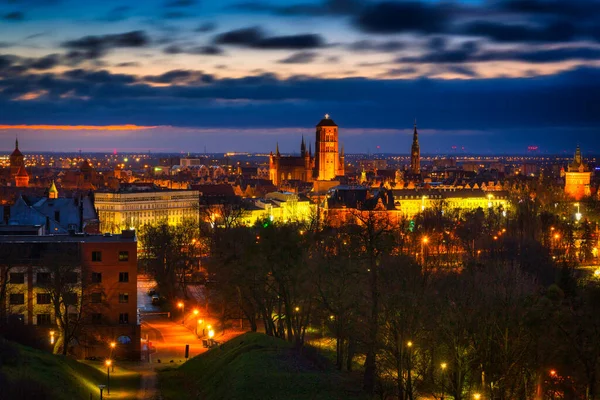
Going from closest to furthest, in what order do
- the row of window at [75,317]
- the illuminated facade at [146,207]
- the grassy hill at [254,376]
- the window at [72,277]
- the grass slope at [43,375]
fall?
the grass slope at [43,375] → the grassy hill at [254,376] → the window at [72,277] → the row of window at [75,317] → the illuminated facade at [146,207]

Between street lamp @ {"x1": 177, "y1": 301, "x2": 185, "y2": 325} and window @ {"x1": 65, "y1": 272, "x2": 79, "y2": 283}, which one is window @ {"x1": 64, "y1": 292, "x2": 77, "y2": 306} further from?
street lamp @ {"x1": 177, "y1": 301, "x2": 185, "y2": 325}

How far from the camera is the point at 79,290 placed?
5616 cm

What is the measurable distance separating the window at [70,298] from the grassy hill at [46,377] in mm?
4670

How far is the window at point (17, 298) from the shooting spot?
55.3 metres

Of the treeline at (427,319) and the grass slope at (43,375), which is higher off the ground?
the treeline at (427,319)

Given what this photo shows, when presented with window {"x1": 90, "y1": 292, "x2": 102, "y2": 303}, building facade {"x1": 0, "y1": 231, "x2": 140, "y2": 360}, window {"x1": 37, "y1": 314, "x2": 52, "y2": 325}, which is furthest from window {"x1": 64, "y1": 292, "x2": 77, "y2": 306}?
window {"x1": 37, "y1": 314, "x2": 52, "y2": 325}

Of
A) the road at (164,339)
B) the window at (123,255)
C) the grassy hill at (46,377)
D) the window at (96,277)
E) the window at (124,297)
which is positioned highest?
the window at (123,255)

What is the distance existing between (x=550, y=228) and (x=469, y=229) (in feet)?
30.7

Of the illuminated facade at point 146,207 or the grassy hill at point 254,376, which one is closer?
the grassy hill at point 254,376

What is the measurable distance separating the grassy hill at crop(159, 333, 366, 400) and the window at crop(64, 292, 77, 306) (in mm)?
7009

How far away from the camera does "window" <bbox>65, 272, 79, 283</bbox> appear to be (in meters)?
55.2

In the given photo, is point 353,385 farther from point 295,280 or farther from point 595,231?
point 595,231

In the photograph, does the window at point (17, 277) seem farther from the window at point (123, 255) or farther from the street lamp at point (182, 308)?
the street lamp at point (182, 308)

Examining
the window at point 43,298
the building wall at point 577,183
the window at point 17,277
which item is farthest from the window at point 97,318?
the building wall at point 577,183
